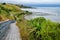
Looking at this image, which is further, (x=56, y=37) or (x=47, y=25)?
(x=47, y=25)

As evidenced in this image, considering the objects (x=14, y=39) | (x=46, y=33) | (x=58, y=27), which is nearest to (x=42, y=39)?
(x=46, y=33)

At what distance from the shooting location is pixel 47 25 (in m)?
11.0

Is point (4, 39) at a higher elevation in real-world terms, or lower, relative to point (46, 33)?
lower

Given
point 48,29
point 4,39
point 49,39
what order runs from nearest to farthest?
point 49,39 → point 48,29 → point 4,39

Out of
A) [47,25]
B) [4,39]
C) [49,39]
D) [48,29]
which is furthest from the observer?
[4,39]

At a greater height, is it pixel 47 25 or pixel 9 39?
pixel 47 25

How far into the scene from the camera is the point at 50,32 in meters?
9.85

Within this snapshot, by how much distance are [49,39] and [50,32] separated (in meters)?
0.49

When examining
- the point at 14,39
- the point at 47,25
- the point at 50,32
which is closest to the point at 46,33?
the point at 50,32

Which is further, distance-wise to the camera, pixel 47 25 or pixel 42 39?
pixel 47 25

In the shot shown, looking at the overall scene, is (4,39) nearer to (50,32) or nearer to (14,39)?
(14,39)

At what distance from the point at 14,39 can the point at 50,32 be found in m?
3.00

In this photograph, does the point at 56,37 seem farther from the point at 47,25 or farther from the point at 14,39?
the point at 14,39

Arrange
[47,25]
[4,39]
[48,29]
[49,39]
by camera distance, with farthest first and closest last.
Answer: [4,39] → [47,25] → [48,29] → [49,39]
